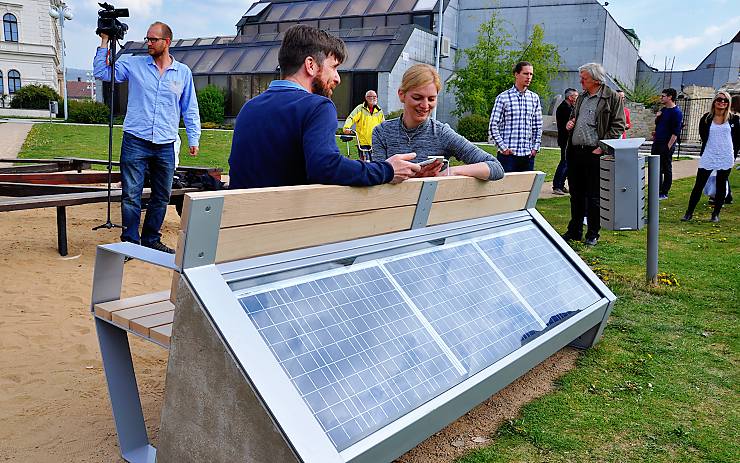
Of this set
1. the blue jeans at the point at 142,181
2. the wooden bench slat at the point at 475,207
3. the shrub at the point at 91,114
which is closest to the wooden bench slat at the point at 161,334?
the wooden bench slat at the point at 475,207

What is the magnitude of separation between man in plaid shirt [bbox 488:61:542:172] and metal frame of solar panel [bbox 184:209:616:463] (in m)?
4.36

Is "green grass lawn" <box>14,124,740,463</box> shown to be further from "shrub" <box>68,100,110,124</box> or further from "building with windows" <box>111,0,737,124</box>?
"shrub" <box>68,100,110,124</box>

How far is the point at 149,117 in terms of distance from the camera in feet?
18.4

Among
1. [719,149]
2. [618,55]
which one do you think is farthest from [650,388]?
[618,55]

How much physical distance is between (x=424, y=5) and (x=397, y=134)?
3315 cm

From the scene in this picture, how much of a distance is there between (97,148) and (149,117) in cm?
1232

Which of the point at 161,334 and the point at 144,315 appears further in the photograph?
the point at 144,315

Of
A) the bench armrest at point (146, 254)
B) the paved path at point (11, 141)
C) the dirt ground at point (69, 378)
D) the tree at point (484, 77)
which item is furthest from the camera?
the tree at point (484, 77)

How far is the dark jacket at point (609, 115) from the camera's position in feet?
21.8

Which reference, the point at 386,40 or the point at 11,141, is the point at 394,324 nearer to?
the point at 11,141

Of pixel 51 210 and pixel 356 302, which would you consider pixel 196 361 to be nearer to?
pixel 356 302

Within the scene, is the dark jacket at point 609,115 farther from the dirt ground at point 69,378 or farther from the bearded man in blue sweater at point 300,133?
the bearded man in blue sweater at point 300,133

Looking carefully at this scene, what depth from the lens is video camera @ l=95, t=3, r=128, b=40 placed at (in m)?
6.29

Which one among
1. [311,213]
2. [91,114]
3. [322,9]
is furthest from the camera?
[322,9]
